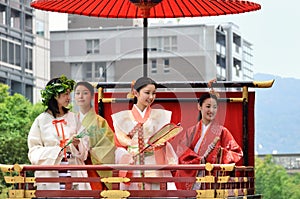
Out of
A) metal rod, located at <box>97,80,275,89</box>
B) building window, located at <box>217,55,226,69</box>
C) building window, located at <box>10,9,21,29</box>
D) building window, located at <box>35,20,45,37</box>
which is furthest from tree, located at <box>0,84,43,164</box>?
building window, located at <box>217,55,226,69</box>

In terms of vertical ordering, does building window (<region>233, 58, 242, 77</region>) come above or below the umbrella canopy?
above

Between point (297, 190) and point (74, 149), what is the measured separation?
59368 millimetres

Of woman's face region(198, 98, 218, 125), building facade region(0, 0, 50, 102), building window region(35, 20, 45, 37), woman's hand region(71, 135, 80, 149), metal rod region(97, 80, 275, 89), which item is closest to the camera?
woman's hand region(71, 135, 80, 149)

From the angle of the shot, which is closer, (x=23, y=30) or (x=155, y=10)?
(x=155, y=10)

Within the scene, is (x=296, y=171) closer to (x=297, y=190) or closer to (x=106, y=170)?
(x=297, y=190)

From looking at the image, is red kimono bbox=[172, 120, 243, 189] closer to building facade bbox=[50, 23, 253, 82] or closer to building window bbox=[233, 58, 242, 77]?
building facade bbox=[50, 23, 253, 82]

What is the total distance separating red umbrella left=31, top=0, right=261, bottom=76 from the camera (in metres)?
12.9

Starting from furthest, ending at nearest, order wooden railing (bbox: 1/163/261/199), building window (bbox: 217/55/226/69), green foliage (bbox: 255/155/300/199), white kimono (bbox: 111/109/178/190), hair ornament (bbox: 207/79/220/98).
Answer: building window (bbox: 217/55/226/69) < green foliage (bbox: 255/155/300/199) < hair ornament (bbox: 207/79/220/98) < white kimono (bbox: 111/109/178/190) < wooden railing (bbox: 1/163/261/199)

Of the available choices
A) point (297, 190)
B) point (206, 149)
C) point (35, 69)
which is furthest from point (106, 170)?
point (35, 69)

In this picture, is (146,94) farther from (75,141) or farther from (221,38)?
(221,38)

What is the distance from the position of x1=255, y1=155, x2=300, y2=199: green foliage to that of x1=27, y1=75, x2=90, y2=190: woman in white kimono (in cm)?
5155

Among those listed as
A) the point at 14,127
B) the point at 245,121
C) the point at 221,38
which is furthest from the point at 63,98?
the point at 221,38

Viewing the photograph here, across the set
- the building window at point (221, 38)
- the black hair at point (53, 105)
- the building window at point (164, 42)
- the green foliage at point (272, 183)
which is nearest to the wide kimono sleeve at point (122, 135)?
the black hair at point (53, 105)

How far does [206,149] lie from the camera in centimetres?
1238
